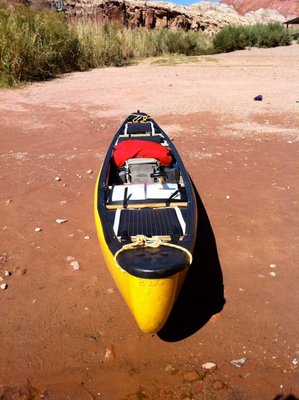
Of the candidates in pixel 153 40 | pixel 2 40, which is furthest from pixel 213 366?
pixel 153 40

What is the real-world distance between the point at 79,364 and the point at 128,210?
1.58 metres

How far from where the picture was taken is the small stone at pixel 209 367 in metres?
3.09

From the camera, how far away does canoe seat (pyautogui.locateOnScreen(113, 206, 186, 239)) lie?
11.5 ft

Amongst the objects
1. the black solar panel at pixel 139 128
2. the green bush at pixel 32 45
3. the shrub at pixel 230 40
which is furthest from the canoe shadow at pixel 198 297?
the shrub at pixel 230 40

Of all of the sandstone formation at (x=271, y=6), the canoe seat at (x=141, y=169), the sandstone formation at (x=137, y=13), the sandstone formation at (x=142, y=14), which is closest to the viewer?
the canoe seat at (x=141, y=169)

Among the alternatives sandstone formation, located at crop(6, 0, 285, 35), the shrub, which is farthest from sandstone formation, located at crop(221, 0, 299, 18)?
the shrub

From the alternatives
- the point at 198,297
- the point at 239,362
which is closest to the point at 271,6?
the point at 198,297

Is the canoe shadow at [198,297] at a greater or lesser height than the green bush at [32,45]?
lesser

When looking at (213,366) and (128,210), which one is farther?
(128,210)

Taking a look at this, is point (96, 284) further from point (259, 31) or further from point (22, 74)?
point (259, 31)

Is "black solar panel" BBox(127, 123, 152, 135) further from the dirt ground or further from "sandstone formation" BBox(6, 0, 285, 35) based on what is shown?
"sandstone formation" BBox(6, 0, 285, 35)

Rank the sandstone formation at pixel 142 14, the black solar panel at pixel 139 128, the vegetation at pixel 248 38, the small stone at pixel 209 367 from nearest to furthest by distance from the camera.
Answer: the small stone at pixel 209 367, the black solar panel at pixel 139 128, the vegetation at pixel 248 38, the sandstone formation at pixel 142 14

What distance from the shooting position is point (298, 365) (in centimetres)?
311

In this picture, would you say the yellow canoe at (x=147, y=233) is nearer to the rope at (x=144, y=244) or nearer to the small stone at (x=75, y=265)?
the rope at (x=144, y=244)
